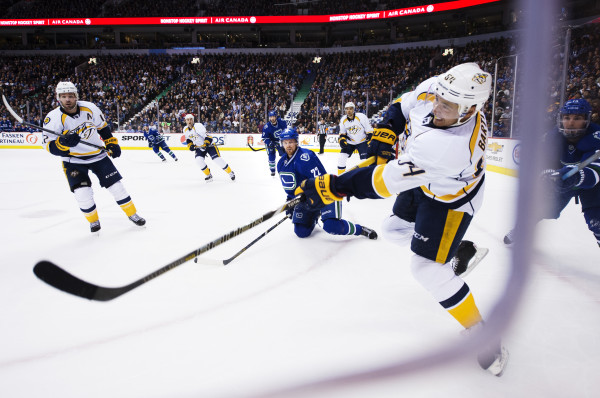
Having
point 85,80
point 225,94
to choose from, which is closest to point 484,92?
point 225,94

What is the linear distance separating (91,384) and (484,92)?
72.8 inches

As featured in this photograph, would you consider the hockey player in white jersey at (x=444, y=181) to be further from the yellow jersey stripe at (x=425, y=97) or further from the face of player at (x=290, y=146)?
the face of player at (x=290, y=146)

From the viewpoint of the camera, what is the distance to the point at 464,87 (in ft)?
4.66

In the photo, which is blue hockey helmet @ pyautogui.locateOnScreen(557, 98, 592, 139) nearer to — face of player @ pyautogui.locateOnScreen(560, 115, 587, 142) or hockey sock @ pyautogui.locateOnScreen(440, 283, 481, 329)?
face of player @ pyautogui.locateOnScreen(560, 115, 587, 142)

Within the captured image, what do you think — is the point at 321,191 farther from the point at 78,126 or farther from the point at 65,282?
the point at 78,126

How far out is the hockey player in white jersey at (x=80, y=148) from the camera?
3477 millimetres

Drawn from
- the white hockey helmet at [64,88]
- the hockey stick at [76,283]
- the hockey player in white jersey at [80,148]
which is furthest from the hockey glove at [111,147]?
the hockey stick at [76,283]

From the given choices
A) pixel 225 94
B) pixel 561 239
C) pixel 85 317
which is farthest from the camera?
pixel 225 94

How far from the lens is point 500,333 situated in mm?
942

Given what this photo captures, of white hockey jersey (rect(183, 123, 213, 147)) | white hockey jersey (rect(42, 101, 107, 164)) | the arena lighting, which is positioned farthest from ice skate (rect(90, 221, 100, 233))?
the arena lighting

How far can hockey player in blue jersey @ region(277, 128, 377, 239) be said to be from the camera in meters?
3.26

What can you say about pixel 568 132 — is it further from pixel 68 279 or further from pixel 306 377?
pixel 68 279

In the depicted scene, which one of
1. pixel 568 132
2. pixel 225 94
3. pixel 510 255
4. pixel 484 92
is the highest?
pixel 225 94

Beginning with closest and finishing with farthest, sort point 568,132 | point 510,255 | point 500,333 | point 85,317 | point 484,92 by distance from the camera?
point 510,255 → point 500,333 → point 484,92 → point 85,317 → point 568,132
